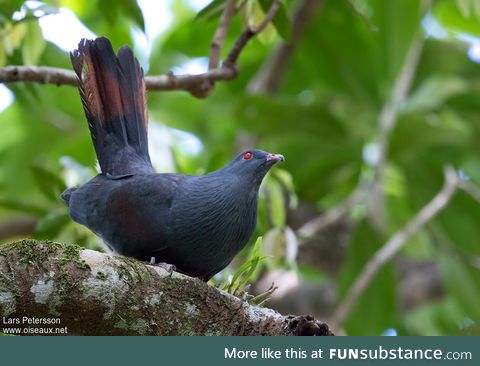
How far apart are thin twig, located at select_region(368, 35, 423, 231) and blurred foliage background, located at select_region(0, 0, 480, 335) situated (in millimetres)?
53

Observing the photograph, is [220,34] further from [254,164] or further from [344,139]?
[344,139]

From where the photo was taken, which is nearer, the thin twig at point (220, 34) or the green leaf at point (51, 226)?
the thin twig at point (220, 34)

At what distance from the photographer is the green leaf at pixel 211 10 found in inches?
170

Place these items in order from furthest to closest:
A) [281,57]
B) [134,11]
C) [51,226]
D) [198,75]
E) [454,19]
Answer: [454,19]
[281,57]
[51,226]
[134,11]
[198,75]

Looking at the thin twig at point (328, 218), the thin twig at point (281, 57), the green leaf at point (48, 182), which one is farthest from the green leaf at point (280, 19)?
the thin twig at point (328, 218)

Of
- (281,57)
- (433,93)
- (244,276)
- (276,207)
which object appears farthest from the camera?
(281,57)

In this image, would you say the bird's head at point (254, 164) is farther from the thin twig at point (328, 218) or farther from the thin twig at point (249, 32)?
the thin twig at point (328, 218)

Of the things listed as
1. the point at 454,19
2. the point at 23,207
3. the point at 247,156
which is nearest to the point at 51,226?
the point at 23,207

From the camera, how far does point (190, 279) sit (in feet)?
10.8

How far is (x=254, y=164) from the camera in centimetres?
409

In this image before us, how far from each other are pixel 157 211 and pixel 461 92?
3928 millimetres

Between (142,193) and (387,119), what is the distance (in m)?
3.30

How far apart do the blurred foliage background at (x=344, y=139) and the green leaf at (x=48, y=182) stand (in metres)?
0.34

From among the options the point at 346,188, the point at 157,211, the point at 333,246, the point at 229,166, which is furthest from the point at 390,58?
the point at 157,211
